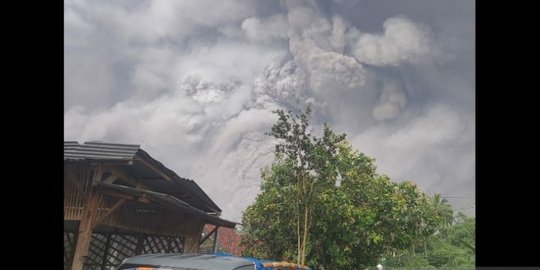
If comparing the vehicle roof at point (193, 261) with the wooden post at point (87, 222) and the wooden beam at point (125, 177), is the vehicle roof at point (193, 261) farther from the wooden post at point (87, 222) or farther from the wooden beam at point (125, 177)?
the wooden beam at point (125, 177)

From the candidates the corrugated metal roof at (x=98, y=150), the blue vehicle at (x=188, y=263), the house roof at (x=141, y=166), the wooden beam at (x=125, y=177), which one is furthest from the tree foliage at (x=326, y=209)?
the blue vehicle at (x=188, y=263)

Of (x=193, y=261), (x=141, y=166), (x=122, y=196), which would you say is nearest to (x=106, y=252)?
(x=141, y=166)

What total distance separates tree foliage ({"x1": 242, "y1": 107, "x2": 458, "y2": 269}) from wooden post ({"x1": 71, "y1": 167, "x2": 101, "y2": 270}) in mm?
7822

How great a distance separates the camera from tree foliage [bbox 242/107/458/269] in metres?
15.9

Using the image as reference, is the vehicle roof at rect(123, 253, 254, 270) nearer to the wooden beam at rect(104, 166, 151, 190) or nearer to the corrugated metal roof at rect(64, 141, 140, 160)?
the corrugated metal roof at rect(64, 141, 140, 160)

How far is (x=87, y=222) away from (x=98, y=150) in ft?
4.14

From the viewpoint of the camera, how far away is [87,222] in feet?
27.5

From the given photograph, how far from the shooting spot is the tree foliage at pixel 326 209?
15922 mm

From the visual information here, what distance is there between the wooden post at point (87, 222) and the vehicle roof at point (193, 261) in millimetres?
4439

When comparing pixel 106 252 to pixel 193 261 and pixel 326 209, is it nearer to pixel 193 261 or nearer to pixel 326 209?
pixel 326 209

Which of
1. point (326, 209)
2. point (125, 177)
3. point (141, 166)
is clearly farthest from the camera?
point (326, 209)
